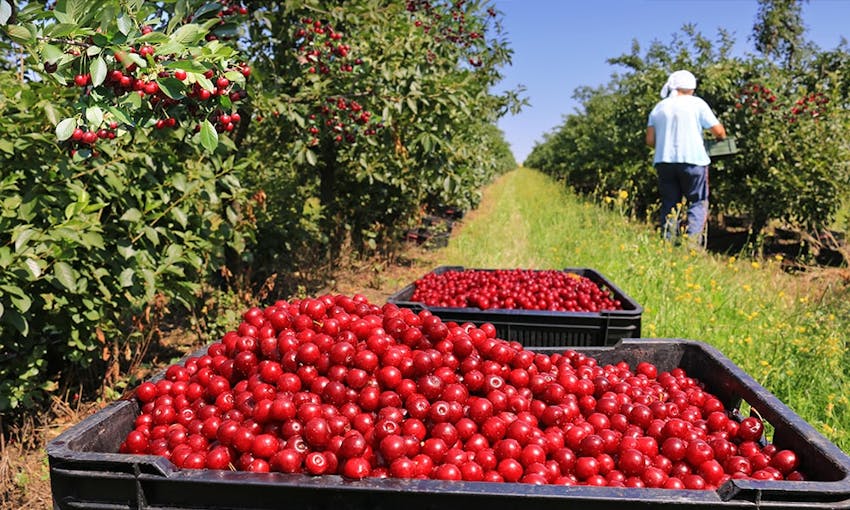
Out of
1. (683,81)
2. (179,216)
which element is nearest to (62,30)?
(179,216)

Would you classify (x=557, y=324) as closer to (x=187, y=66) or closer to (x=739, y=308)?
(x=187, y=66)

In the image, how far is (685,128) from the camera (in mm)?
6344

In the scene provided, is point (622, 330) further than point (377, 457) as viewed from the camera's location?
Yes

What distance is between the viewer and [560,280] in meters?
3.71

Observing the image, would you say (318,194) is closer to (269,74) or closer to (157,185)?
(269,74)

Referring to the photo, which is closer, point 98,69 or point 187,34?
point 98,69

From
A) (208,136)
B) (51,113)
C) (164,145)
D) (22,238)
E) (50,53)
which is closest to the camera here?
(50,53)

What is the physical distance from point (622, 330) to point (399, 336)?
1.52 meters

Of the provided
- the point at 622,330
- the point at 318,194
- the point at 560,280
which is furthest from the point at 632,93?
the point at 622,330

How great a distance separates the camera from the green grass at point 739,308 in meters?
3.09

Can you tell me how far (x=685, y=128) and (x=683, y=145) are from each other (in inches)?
7.6

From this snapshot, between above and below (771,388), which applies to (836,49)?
above

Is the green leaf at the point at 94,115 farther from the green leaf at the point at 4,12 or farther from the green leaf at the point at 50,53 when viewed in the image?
the green leaf at the point at 4,12

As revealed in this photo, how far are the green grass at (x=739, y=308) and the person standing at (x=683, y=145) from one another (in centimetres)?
64
